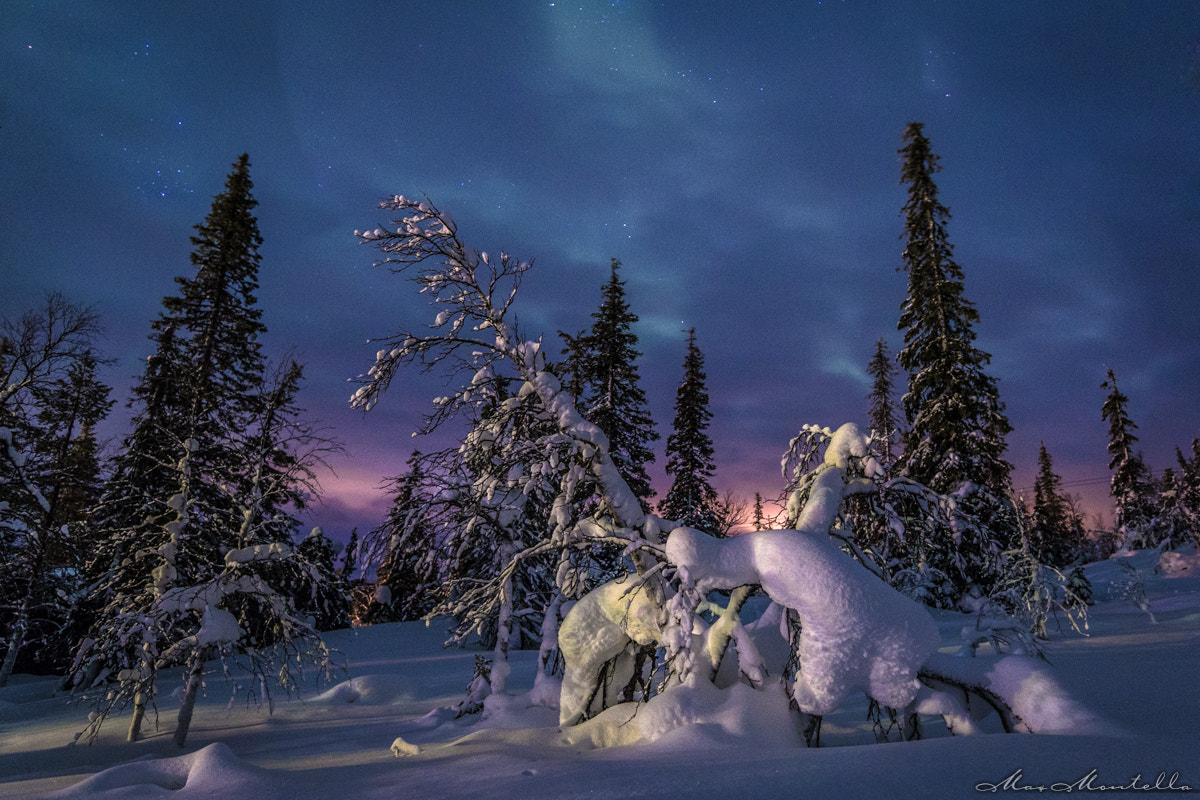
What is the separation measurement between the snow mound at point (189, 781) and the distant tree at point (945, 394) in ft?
59.1

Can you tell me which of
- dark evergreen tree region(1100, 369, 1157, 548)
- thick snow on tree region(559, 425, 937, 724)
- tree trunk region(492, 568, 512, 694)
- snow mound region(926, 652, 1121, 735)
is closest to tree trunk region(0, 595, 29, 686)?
tree trunk region(492, 568, 512, 694)

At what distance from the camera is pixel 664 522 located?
671 centimetres

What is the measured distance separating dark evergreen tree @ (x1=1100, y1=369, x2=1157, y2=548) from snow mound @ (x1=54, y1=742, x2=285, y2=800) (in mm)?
48885

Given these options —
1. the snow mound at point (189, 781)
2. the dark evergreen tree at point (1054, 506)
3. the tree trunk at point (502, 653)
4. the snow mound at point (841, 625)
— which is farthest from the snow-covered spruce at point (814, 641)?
the dark evergreen tree at point (1054, 506)

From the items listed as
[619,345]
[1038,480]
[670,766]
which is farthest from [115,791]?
[1038,480]

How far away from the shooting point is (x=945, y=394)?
64.8ft

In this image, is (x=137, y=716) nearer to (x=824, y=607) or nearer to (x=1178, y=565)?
(x=824, y=607)

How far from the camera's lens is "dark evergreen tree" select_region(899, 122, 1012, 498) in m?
19.1

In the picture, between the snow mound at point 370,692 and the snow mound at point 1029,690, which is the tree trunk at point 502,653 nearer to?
the snow mound at point 370,692

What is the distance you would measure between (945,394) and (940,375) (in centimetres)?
72

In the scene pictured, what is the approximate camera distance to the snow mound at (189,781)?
4.22 m

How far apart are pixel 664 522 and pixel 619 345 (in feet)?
64.2

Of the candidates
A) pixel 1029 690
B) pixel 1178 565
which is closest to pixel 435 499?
pixel 1029 690
